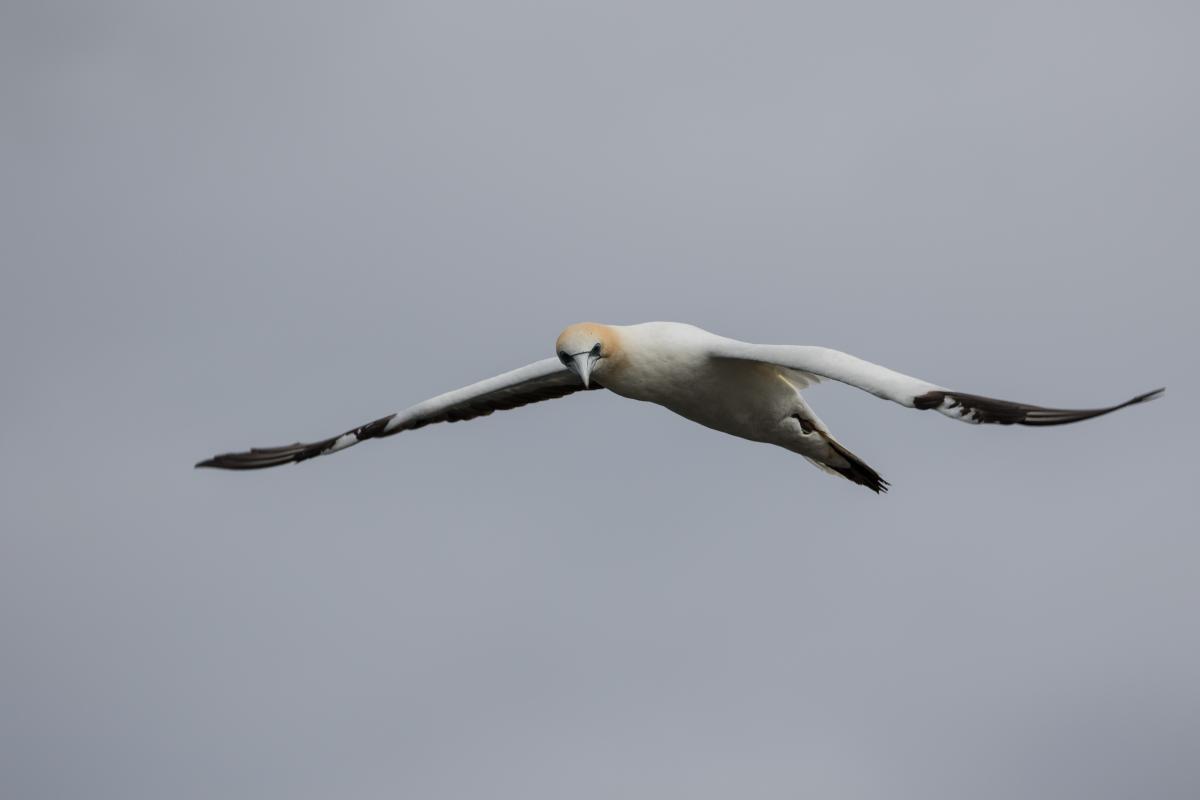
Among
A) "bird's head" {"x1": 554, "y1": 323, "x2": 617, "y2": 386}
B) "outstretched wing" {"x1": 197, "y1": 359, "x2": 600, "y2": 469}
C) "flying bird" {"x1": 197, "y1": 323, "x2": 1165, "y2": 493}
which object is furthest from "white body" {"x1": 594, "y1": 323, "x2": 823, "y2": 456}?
"outstretched wing" {"x1": 197, "y1": 359, "x2": 600, "y2": 469}

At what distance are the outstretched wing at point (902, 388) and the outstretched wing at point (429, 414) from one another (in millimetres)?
3399

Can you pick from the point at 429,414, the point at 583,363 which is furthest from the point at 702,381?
the point at 429,414

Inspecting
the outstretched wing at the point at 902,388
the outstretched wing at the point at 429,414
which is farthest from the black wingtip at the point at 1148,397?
the outstretched wing at the point at 429,414

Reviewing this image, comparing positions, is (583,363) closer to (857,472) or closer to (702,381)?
(702,381)

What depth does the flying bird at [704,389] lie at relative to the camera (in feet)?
49.9

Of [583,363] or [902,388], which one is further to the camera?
[583,363]

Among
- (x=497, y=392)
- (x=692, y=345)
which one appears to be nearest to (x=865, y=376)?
(x=692, y=345)

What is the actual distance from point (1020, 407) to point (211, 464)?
9.17 metres

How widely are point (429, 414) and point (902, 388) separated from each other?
6419 millimetres

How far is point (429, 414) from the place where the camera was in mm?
19906

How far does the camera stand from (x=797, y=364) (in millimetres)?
16109

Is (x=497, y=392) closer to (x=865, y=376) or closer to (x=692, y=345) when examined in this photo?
(x=692, y=345)

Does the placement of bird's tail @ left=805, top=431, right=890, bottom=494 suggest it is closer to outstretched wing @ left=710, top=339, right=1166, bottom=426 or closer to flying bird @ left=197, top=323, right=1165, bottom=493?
flying bird @ left=197, top=323, right=1165, bottom=493

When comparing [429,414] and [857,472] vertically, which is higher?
[429,414]
